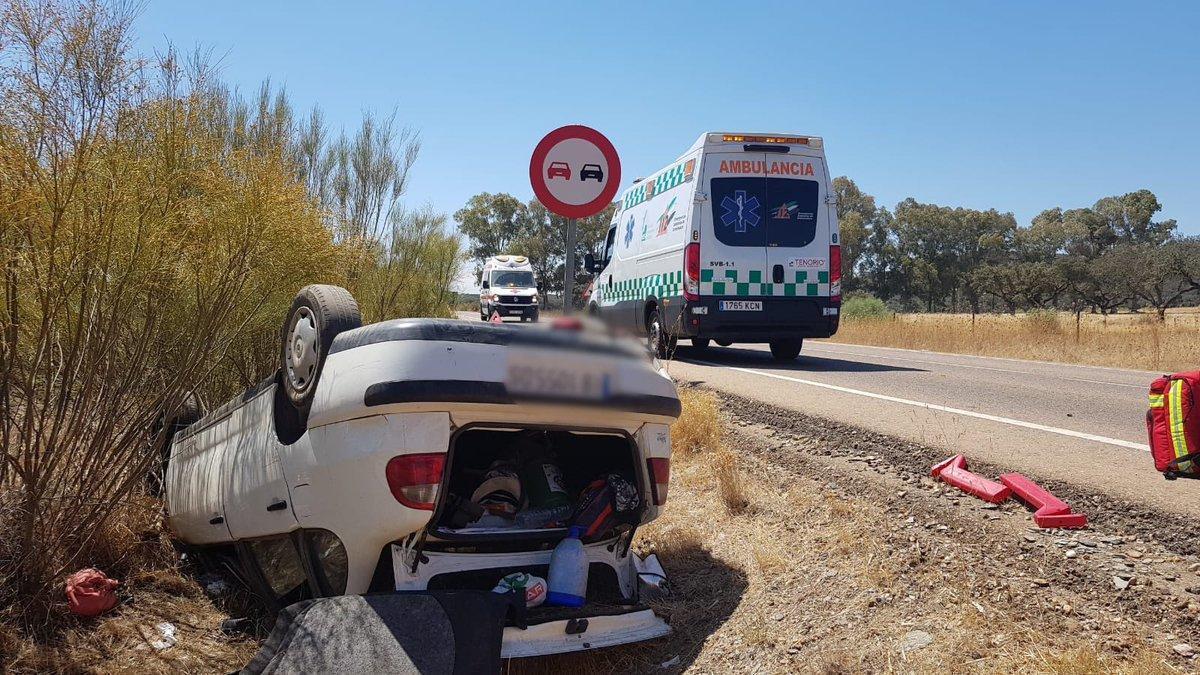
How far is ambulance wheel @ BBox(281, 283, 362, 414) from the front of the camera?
11.8 ft

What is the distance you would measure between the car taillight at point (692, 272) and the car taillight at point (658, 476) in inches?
321

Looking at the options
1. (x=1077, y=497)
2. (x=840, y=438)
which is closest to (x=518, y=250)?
(x=840, y=438)

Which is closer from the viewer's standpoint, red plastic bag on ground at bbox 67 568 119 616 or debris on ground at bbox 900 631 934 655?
debris on ground at bbox 900 631 934 655

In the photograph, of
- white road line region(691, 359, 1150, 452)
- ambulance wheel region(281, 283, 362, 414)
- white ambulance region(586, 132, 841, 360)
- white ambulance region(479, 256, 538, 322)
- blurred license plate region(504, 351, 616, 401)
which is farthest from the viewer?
white ambulance region(479, 256, 538, 322)

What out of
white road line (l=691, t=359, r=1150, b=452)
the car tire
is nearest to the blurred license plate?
white road line (l=691, t=359, r=1150, b=452)

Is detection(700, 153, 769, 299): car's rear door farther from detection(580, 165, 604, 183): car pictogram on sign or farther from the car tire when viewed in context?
detection(580, 165, 604, 183): car pictogram on sign

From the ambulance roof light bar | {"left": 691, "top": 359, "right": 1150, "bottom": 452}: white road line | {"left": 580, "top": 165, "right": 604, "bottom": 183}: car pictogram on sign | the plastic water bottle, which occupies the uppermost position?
the ambulance roof light bar

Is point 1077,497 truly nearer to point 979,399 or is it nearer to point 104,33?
point 979,399

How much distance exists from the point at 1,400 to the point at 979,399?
7.33 metres

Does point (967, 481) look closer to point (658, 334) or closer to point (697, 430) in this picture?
point (697, 430)

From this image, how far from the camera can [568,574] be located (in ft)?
12.4

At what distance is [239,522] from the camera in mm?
4242

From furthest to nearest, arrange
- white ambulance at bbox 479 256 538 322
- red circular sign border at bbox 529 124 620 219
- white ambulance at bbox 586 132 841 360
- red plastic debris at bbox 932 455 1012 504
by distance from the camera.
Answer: white ambulance at bbox 479 256 538 322 < white ambulance at bbox 586 132 841 360 < red circular sign border at bbox 529 124 620 219 < red plastic debris at bbox 932 455 1012 504

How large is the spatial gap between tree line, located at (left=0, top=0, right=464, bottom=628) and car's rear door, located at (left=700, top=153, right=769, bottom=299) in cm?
718
